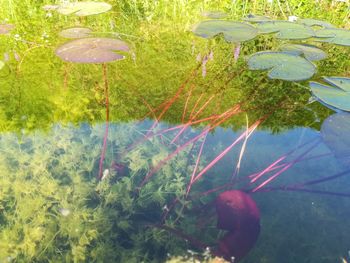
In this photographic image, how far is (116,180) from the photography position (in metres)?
1.45

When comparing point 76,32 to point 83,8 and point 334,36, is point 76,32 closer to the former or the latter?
point 83,8

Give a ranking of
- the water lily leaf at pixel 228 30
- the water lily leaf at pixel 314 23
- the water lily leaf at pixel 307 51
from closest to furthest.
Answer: the water lily leaf at pixel 307 51 → the water lily leaf at pixel 228 30 → the water lily leaf at pixel 314 23

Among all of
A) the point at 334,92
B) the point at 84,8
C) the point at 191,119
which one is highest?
the point at 84,8

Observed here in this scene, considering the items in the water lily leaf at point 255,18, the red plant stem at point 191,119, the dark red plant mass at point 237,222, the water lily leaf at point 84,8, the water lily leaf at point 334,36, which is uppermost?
the water lily leaf at point 84,8

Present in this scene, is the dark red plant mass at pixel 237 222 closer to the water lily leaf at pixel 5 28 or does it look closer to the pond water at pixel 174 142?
the pond water at pixel 174 142

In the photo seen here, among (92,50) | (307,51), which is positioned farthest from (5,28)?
(307,51)

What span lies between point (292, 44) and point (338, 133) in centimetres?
102

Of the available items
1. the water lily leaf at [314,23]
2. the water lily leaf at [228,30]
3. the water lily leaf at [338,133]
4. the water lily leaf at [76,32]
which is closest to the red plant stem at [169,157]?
the water lily leaf at [338,133]

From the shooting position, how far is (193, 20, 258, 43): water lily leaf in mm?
2414

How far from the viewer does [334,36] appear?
2508 mm

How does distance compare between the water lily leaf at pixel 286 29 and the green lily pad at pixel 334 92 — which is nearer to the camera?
the green lily pad at pixel 334 92

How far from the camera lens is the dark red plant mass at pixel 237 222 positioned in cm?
121

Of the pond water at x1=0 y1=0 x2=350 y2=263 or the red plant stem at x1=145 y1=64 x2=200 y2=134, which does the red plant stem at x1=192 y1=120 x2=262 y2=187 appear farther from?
the red plant stem at x1=145 y1=64 x2=200 y2=134

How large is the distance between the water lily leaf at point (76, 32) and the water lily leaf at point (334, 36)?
1705 millimetres
